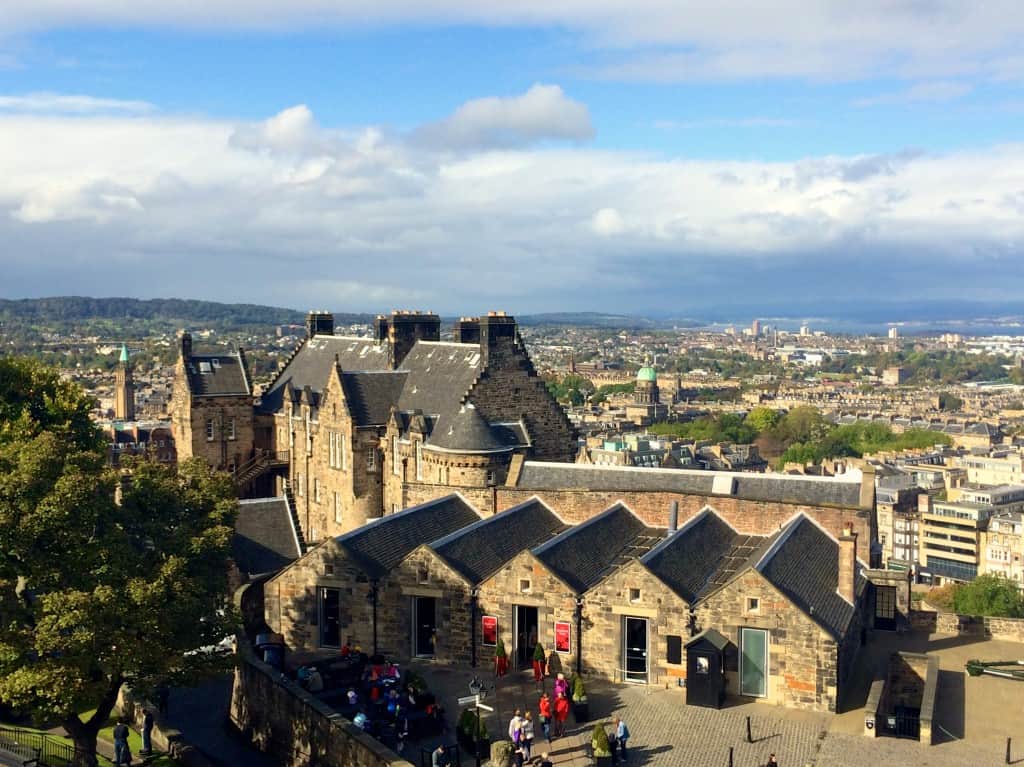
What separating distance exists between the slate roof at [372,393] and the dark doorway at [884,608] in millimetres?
27369

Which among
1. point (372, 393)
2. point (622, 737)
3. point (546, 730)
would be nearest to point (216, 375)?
point (372, 393)

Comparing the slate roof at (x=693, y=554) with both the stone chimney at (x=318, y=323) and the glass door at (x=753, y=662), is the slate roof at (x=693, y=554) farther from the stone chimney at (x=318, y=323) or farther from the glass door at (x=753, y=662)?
the stone chimney at (x=318, y=323)

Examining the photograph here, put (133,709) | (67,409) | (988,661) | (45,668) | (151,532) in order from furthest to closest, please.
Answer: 1. (67,409)
2. (988,661)
3. (133,709)
4. (151,532)
5. (45,668)

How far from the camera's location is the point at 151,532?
32094mm

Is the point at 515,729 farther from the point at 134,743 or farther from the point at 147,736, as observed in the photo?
the point at 134,743

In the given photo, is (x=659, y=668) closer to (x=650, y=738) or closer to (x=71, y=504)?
(x=650, y=738)

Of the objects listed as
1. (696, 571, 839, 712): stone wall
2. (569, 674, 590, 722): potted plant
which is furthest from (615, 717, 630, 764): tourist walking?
(696, 571, 839, 712): stone wall

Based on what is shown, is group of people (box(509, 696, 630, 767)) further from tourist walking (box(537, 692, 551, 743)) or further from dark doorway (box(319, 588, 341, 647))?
dark doorway (box(319, 588, 341, 647))

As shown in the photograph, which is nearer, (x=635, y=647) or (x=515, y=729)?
(x=515, y=729)

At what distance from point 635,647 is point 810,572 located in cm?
642

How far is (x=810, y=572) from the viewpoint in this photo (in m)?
37.0

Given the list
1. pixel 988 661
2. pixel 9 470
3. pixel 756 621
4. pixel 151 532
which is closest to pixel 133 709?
pixel 151 532

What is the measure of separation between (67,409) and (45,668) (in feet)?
96.3

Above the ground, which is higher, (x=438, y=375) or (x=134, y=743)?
(x=438, y=375)
